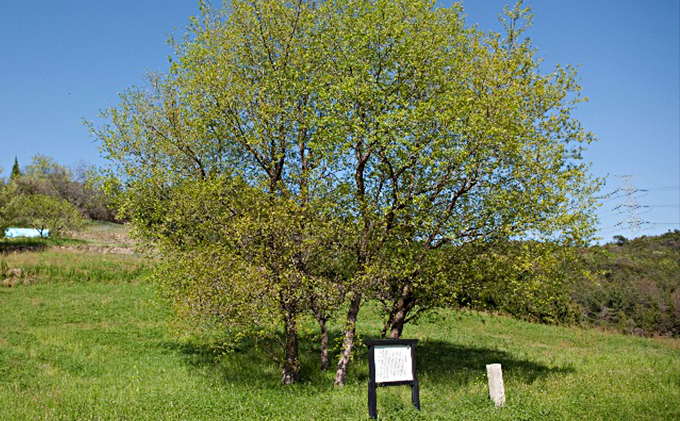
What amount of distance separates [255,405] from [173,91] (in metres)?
14.9

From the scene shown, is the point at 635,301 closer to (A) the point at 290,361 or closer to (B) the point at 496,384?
(B) the point at 496,384

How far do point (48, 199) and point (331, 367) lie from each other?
62.0 meters

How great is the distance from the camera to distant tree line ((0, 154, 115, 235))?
166 feet

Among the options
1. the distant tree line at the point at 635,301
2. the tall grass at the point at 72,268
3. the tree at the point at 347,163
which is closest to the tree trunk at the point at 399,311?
the tree at the point at 347,163

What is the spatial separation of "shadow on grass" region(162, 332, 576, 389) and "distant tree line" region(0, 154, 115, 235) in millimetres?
9357

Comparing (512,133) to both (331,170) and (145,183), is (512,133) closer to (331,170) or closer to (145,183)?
(331,170)

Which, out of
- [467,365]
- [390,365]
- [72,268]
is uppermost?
[72,268]

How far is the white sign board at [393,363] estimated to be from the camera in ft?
41.1

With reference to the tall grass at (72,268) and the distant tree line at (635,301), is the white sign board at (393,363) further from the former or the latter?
the distant tree line at (635,301)

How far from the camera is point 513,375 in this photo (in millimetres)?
18703

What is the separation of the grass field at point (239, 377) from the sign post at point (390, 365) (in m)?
0.74

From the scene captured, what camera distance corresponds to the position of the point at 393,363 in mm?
12766

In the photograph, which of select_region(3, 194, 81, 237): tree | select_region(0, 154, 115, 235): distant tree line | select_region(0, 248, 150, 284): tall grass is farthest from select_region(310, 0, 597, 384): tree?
select_region(3, 194, 81, 237): tree

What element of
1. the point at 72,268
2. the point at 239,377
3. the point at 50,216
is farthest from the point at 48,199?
the point at 239,377
